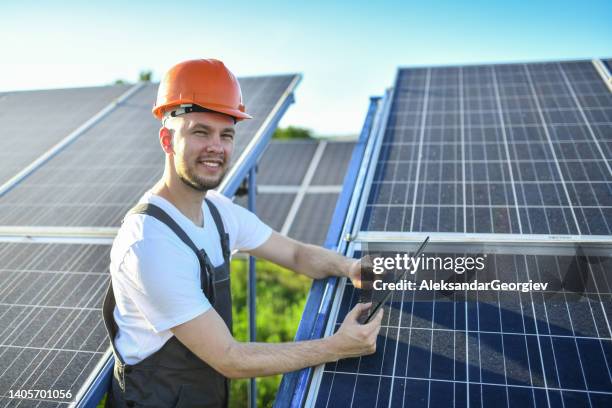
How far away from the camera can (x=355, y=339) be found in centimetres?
236

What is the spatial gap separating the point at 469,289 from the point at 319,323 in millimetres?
844

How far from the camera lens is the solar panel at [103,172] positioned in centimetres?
399

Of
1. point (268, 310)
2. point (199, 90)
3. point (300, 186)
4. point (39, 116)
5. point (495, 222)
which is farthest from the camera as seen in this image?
point (300, 186)

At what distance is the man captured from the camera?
2.34 metres

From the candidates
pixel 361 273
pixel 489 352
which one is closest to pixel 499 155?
pixel 361 273

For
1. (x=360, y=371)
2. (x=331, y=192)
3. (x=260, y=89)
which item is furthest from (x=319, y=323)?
(x=331, y=192)

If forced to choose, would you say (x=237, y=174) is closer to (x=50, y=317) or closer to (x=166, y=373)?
(x=50, y=317)

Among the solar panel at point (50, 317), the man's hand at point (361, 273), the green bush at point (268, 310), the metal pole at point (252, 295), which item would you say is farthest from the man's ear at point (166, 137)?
the green bush at point (268, 310)

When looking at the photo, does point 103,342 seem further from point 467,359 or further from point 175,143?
point 467,359

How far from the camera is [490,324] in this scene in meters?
2.49

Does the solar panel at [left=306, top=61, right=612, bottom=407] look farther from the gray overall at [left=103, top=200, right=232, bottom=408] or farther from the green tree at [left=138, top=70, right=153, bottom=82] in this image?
the green tree at [left=138, top=70, right=153, bottom=82]

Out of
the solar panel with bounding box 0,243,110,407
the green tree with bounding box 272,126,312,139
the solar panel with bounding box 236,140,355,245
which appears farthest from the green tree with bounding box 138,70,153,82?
the solar panel with bounding box 0,243,110,407

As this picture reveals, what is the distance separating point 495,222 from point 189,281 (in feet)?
6.41

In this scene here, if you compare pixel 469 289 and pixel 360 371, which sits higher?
pixel 469 289
